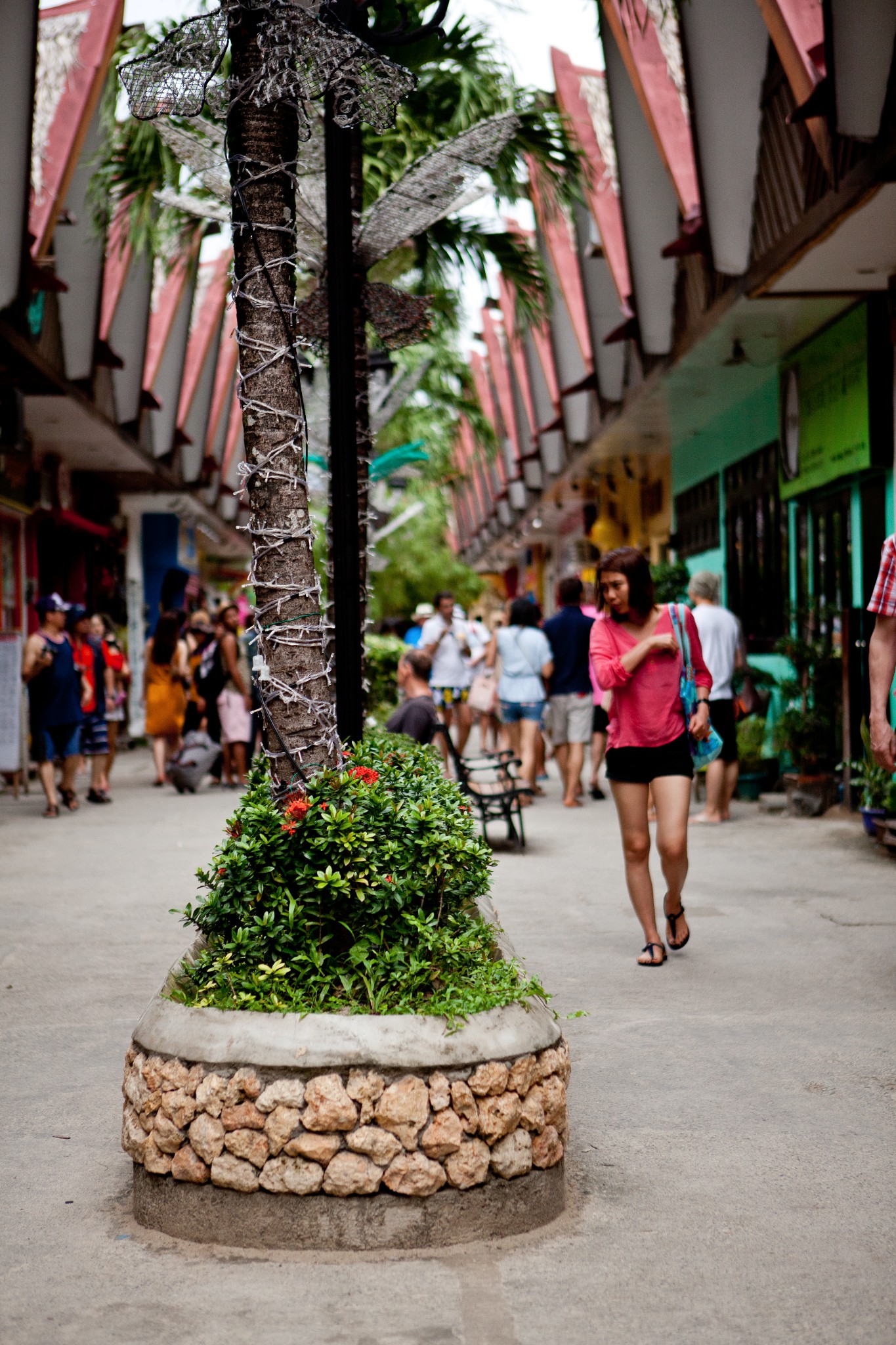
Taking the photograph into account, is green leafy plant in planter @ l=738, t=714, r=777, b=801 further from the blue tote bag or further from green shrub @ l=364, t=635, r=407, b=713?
the blue tote bag

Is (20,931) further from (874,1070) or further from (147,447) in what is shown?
(147,447)

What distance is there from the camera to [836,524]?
13.2 metres

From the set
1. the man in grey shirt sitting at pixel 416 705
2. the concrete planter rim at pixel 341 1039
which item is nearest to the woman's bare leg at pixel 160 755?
the man in grey shirt sitting at pixel 416 705

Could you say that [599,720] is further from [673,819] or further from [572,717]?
[673,819]

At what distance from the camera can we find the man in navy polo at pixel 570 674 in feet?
42.0

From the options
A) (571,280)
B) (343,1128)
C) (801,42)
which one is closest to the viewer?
(343,1128)

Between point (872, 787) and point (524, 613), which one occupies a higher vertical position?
point (524, 613)

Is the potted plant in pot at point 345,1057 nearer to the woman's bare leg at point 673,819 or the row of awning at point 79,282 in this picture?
the woman's bare leg at point 673,819

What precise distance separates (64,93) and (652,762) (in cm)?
1122

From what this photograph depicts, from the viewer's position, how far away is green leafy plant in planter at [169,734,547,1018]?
11.8 ft

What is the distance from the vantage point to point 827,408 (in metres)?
12.9

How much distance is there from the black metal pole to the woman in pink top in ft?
6.13

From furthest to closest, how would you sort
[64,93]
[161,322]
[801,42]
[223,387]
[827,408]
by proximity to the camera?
[223,387], [161,322], [64,93], [827,408], [801,42]

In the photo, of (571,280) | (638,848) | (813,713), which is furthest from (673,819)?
(571,280)
